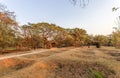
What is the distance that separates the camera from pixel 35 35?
1549 inches

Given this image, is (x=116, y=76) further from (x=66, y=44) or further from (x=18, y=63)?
(x=66, y=44)

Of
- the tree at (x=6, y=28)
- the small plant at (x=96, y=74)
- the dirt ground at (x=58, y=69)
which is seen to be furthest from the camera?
the tree at (x=6, y=28)

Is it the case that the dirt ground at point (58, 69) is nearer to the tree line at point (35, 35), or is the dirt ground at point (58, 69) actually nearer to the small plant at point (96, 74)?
the small plant at point (96, 74)

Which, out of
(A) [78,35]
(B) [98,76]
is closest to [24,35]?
(A) [78,35]

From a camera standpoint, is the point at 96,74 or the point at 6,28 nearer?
the point at 96,74

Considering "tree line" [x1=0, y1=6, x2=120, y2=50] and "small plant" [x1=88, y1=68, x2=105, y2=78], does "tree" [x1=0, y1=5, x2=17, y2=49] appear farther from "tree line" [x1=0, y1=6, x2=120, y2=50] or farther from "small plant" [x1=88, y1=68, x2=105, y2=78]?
"small plant" [x1=88, y1=68, x2=105, y2=78]

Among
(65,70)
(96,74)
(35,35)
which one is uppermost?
(35,35)

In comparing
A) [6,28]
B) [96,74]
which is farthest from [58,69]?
[6,28]

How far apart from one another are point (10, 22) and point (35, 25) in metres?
13.4

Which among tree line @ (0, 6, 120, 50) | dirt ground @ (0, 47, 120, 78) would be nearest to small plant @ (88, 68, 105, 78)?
dirt ground @ (0, 47, 120, 78)

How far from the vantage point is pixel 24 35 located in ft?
127

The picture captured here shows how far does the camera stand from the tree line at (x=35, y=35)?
2485cm

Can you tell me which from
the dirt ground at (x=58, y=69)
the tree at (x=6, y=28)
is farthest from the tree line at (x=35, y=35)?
the dirt ground at (x=58, y=69)

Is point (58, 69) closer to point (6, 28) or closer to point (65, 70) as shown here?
point (65, 70)
